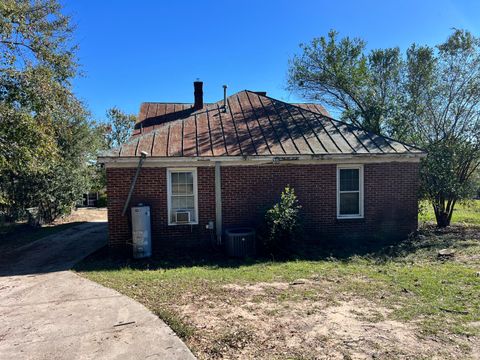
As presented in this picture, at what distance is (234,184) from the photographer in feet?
32.7

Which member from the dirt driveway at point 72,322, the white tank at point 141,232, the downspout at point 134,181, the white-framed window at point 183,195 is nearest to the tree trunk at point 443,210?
the white-framed window at point 183,195

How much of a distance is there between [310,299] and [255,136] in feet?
20.4

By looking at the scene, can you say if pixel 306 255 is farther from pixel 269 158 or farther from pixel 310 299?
pixel 310 299

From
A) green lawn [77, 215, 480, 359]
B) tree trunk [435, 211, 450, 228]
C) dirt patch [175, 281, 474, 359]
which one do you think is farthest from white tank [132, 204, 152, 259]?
tree trunk [435, 211, 450, 228]

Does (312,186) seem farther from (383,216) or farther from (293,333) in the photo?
(293,333)

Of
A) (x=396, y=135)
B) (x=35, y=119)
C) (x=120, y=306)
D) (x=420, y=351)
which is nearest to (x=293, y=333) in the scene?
(x=420, y=351)

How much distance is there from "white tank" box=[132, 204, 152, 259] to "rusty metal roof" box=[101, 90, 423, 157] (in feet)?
5.07

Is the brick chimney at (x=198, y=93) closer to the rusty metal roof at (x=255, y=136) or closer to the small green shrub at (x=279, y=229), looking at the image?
the rusty metal roof at (x=255, y=136)

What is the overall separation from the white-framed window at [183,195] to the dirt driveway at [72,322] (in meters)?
3.06

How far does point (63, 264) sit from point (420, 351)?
26.2 feet

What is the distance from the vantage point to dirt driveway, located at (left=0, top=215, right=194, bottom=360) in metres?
4.09

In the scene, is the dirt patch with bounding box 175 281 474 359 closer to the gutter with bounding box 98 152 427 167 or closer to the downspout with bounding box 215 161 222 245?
the downspout with bounding box 215 161 222 245

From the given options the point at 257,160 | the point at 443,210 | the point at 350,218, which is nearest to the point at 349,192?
the point at 350,218

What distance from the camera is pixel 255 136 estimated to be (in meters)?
11.0
